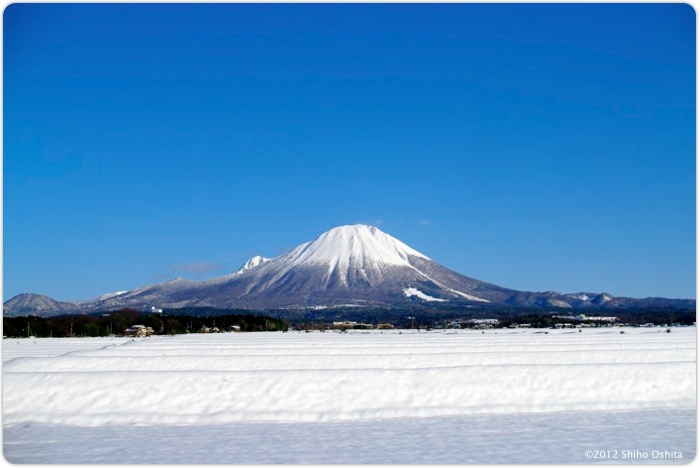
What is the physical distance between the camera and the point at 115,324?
1907 inches

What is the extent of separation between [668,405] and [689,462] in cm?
424

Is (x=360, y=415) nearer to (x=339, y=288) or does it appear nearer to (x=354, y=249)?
(x=339, y=288)

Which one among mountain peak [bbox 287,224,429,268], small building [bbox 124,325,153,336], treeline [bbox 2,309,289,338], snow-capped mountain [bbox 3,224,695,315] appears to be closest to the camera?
small building [bbox 124,325,153,336]

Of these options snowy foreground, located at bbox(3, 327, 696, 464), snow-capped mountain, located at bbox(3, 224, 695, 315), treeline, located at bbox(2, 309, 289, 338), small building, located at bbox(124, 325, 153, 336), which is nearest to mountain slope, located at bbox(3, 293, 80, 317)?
snow-capped mountain, located at bbox(3, 224, 695, 315)

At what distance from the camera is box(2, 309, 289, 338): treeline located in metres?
45.2

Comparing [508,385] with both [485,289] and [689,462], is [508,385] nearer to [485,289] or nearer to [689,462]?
[689,462]

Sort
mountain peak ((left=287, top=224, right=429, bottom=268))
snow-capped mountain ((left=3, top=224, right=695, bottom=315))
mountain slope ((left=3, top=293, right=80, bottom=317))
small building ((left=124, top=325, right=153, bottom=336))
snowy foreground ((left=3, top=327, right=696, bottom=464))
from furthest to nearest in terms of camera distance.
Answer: mountain peak ((left=287, top=224, right=429, bottom=268)) → snow-capped mountain ((left=3, top=224, right=695, bottom=315)) → mountain slope ((left=3, top=293, right=80, bottom=317)) → small building ((left=124, top=325, right=153, bottom=336)) → snowy foreground ((left=3, top=327, right=696, bottom=464))

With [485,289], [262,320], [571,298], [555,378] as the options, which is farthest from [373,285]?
[555,378]

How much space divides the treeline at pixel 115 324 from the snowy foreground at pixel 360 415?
32182mm

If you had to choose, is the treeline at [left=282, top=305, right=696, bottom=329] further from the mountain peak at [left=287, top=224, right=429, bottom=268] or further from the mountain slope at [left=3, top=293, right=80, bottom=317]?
the mountain peak at [left=287, top=224, right=429, bottom=268]

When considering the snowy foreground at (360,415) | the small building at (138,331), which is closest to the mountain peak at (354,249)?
the small building at (138,331)

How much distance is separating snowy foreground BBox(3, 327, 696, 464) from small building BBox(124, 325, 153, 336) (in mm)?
29641

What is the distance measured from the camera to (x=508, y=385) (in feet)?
42.0

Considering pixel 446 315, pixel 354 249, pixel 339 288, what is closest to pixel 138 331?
pixel 446 315
